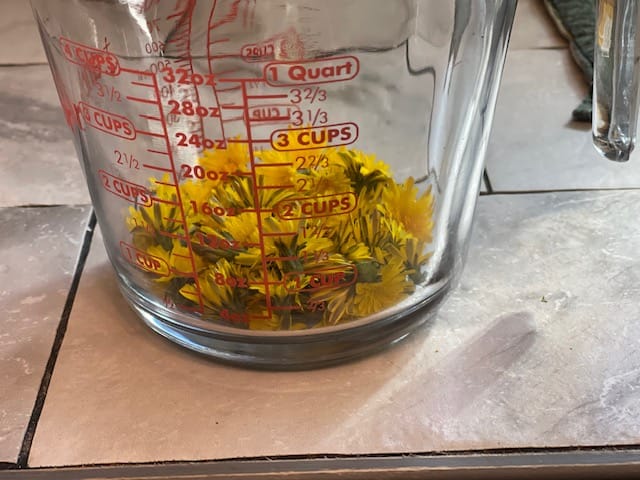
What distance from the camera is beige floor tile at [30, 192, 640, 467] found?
0.50 meters

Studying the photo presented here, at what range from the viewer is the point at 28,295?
A: 2.06 ft

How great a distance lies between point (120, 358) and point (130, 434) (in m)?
0.08

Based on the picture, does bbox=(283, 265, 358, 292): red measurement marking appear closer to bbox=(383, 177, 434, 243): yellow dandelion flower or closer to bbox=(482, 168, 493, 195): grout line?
bbox=(383, 177, 434, 243): yellow dandelion flower

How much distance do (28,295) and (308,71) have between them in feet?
1.10

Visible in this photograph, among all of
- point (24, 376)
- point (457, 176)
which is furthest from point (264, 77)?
point (24, 376)

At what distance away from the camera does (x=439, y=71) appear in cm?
49

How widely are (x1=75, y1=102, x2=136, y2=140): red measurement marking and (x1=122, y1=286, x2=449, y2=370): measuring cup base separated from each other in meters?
0.13

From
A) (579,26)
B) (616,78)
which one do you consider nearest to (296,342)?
(616,78)

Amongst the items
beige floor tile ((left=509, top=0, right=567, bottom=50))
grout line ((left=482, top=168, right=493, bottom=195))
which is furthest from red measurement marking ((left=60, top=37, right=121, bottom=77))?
beige floor tile ((left=509, top=0, right=567, bottom=50))

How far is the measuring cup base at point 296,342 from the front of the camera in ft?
1.73

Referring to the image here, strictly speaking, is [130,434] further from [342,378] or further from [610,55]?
[610,55]

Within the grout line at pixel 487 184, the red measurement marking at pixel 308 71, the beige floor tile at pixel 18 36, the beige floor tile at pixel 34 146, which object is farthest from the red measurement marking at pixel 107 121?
the beige floor tile at pixel 18 36

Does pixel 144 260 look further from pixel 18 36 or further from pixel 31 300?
pixel 18 36

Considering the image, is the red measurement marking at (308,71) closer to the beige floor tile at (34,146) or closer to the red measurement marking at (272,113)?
the red measurement marking at (272,113)
